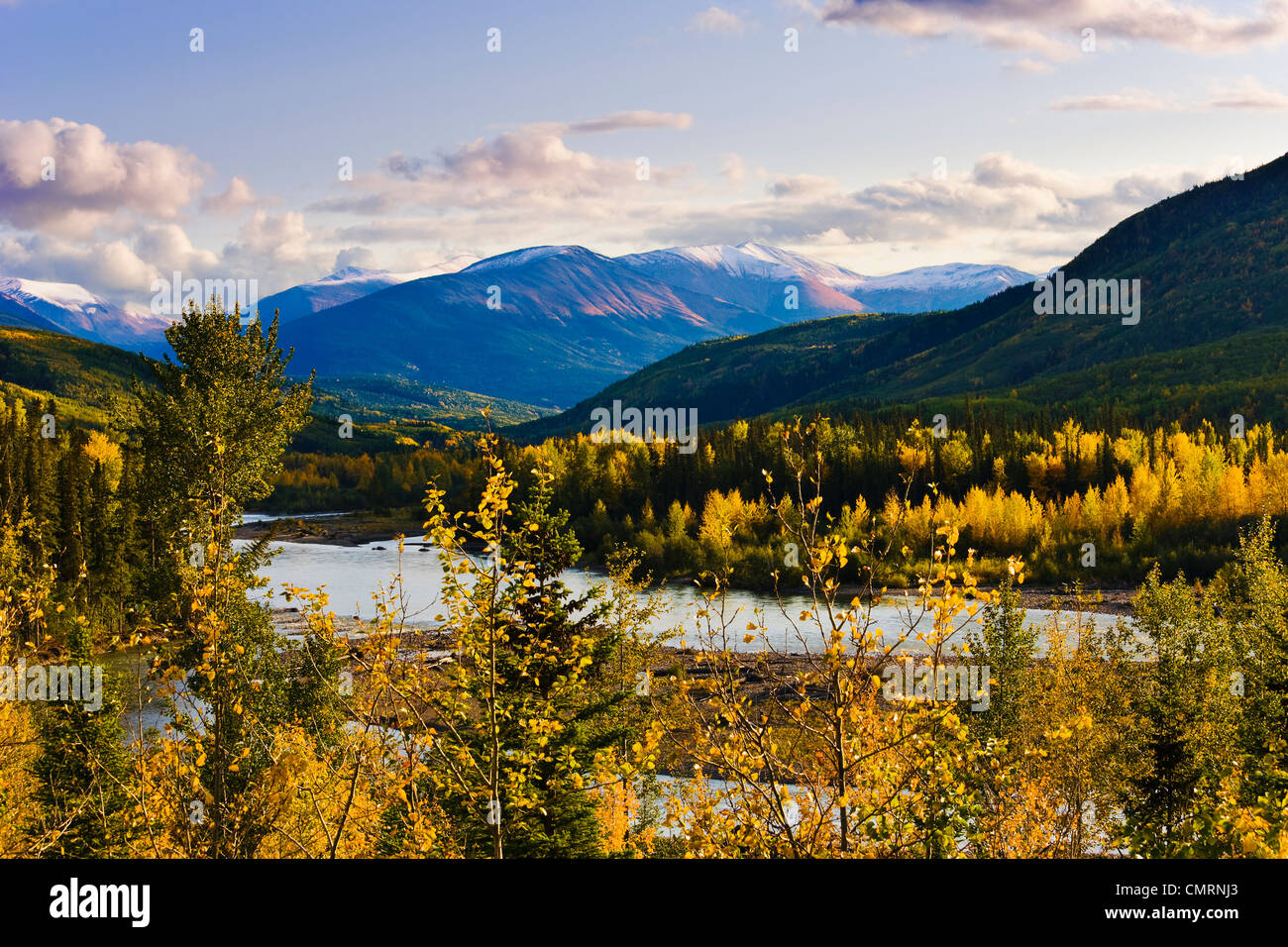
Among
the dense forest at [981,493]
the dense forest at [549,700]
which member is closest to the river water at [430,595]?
the dense forest at [549,700]

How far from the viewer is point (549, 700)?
15789 mm

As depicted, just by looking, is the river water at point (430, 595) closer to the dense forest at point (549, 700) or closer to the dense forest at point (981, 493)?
the dense forest at point (549, 700)

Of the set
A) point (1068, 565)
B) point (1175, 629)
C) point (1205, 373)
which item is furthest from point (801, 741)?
point (1205, 373)

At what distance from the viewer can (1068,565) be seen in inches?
3959

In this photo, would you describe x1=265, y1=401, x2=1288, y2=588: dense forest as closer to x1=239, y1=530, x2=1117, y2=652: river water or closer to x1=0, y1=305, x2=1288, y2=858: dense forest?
x1=239, y1=530, x2=1117, y2=652: river water

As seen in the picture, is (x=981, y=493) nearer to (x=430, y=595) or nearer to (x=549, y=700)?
(x=430, y=595)

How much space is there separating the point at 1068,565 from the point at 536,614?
8995 cm

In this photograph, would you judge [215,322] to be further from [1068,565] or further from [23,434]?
[1068,565]

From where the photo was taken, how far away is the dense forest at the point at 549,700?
1098 cm

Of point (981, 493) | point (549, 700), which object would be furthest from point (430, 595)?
point (549, 700)

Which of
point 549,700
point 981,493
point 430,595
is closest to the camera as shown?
point 549,700

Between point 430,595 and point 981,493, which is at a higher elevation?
point 981,493
